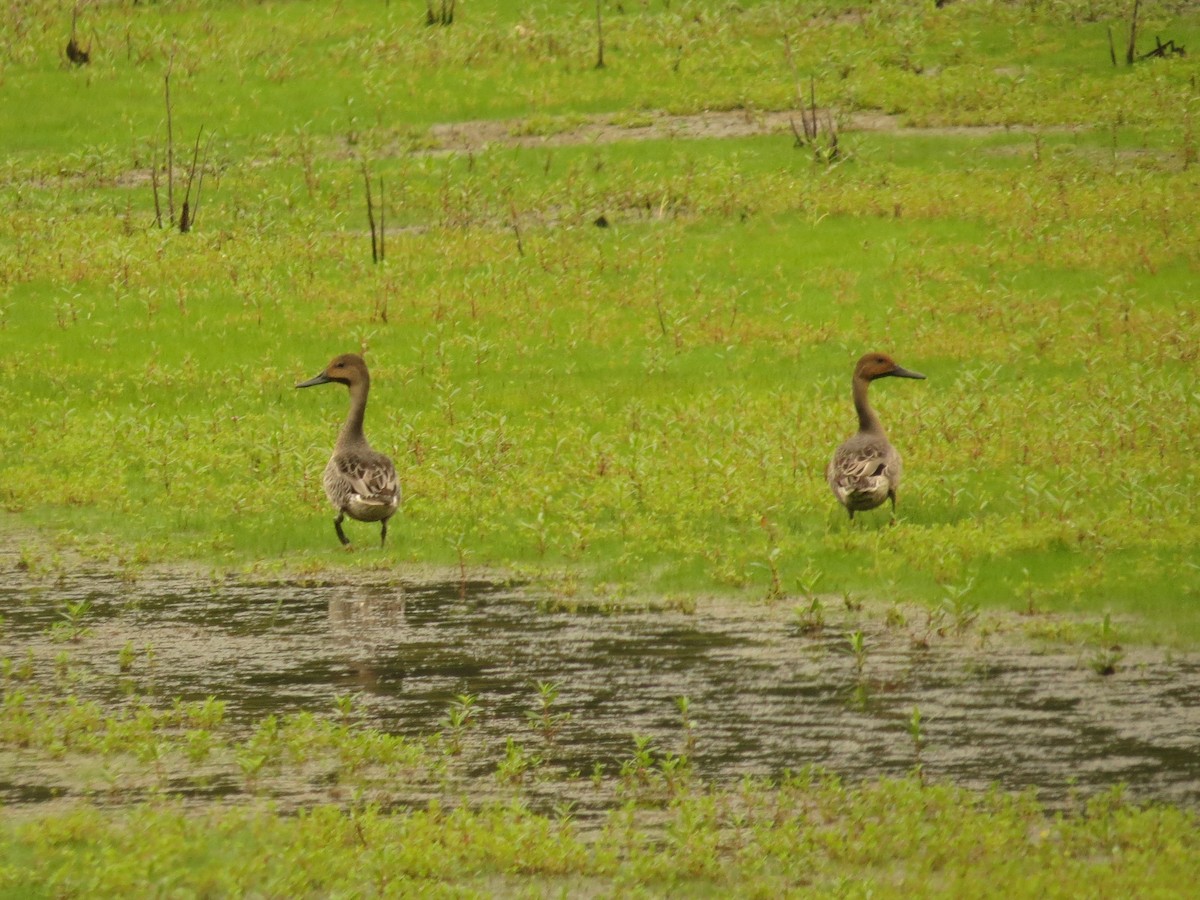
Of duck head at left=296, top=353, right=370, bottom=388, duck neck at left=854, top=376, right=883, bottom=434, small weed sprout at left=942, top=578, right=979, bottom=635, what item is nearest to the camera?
small weed sprout at left=942, top=578, right=979, bottom=635

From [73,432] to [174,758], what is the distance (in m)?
8.53

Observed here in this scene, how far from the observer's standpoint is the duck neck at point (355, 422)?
53.7 feet

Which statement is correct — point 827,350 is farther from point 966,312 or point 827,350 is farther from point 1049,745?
point 1049,745

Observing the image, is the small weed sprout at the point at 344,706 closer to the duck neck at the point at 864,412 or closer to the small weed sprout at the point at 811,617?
the small weed sprout at the point at 811,617

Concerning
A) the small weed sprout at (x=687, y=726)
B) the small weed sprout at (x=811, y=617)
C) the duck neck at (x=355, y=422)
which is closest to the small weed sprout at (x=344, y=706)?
the small weed sprout at (x=687, y=726)

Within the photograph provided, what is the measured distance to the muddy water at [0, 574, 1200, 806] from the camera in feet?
36.0

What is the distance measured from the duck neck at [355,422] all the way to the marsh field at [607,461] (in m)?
0.76

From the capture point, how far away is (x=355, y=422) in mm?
16672

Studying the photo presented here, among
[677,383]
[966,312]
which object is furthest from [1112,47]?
[677,383]

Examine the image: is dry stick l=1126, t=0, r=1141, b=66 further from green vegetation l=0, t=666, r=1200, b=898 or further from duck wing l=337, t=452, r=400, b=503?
green vegetation l=0, t=666, r=1200, b=898

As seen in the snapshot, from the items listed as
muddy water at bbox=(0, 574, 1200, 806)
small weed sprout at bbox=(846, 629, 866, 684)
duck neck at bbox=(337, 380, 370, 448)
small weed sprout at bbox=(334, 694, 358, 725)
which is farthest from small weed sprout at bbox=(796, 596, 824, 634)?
duck neck at bbox=(337, 380, 370, 448)

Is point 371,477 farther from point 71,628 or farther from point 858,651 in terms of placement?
point 858,651

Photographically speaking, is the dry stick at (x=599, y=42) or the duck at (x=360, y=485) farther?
the dry stick at (x=599, y=42)

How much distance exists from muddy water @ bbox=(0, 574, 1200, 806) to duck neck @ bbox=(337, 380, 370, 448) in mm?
1676
